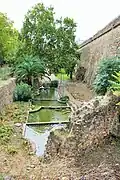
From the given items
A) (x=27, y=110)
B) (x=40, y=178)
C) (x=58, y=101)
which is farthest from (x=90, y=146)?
(x=58, y=101)

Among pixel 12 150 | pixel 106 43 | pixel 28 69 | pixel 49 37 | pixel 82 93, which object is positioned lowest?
pixel 12 150

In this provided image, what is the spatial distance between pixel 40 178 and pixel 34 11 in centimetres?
1916

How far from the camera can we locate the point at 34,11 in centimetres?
2269

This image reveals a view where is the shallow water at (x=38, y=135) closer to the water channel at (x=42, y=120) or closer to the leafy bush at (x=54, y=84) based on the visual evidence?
the water channel at (x=42, y=120)

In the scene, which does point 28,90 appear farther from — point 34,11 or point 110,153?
point 110,153

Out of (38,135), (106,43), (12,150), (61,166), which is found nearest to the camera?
(61,166)

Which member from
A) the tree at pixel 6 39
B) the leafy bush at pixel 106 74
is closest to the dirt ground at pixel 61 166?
the leafy bush at pixel 106 74

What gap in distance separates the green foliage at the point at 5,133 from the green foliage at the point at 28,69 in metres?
10.7

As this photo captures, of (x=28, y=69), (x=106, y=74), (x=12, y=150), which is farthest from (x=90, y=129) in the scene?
(x=28, y=69)

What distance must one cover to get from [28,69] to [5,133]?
11543mm

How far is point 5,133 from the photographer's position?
30.9 ft

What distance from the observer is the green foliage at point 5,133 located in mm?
8752

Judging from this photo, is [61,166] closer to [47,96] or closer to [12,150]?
[12,150]

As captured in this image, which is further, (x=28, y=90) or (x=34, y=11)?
(x=34, y=11)
